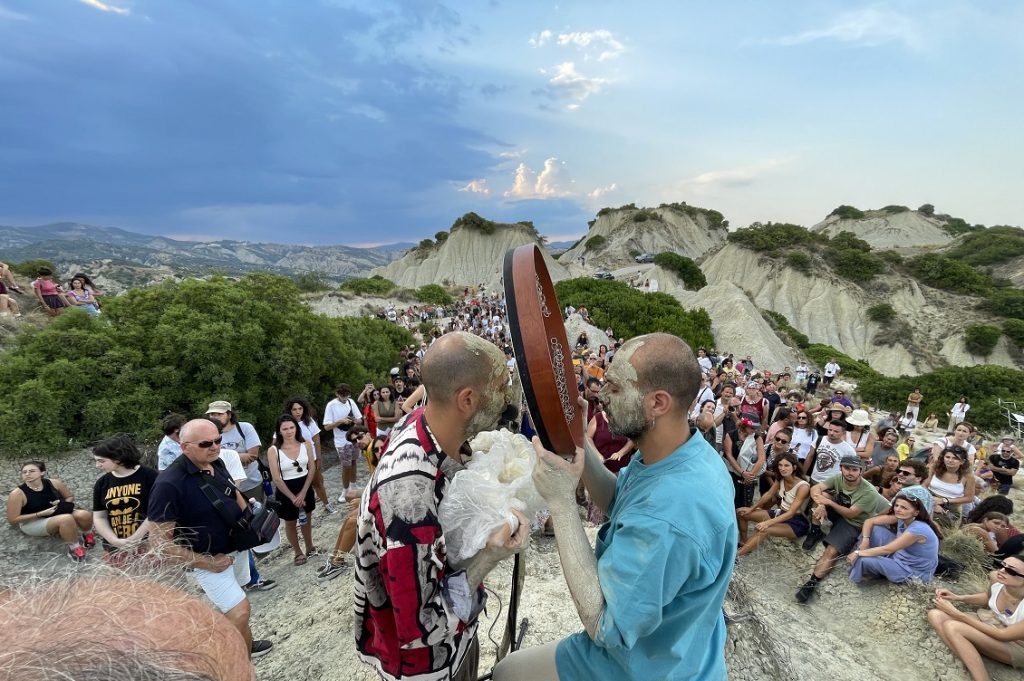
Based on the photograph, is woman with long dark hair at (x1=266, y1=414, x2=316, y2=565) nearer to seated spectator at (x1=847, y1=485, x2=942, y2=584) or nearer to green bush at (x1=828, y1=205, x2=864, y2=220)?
seated spectator at (x1=847, y1=485, x2=942, y2=584)

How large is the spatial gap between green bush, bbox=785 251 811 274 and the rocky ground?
51777mm

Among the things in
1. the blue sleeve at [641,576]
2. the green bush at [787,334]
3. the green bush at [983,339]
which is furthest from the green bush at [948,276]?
the blue sleeve at [641,576]

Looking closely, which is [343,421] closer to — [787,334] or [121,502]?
[121,502]

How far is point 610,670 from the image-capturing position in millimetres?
1842

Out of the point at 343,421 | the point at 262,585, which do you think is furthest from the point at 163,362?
the point at 262,585

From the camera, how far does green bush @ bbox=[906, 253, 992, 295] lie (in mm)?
43156

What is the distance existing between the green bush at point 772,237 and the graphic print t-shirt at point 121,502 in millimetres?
59545

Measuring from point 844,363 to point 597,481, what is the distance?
36.4 meters

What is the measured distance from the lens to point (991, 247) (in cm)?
5394

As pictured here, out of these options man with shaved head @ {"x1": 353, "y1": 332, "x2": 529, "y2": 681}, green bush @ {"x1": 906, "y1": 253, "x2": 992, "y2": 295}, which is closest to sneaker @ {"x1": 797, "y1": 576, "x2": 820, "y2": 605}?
man with shaved head @ {"x1": 353, "y1": 332, "x2": 529, "y2": 681}

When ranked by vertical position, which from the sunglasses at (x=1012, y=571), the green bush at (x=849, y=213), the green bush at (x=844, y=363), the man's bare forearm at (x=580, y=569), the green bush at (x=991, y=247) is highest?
the green bush at (x=849, y=213)

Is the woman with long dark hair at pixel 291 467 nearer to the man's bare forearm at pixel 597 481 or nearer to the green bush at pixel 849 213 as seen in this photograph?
the man's bare forearm at pixel 597 481

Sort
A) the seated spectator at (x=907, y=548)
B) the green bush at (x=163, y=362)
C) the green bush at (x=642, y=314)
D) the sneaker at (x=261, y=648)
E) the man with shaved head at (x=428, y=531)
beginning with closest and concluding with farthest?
1. the man with shaved head at (x=428, y=531)
2. the sneaker at (x=261, y=648)
3. the seated spectator at (x=907, y=548)
4. the green bush at (x=163, y=362)
5. the green bush at (x=642, y=314)

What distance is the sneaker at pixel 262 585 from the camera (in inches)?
235
